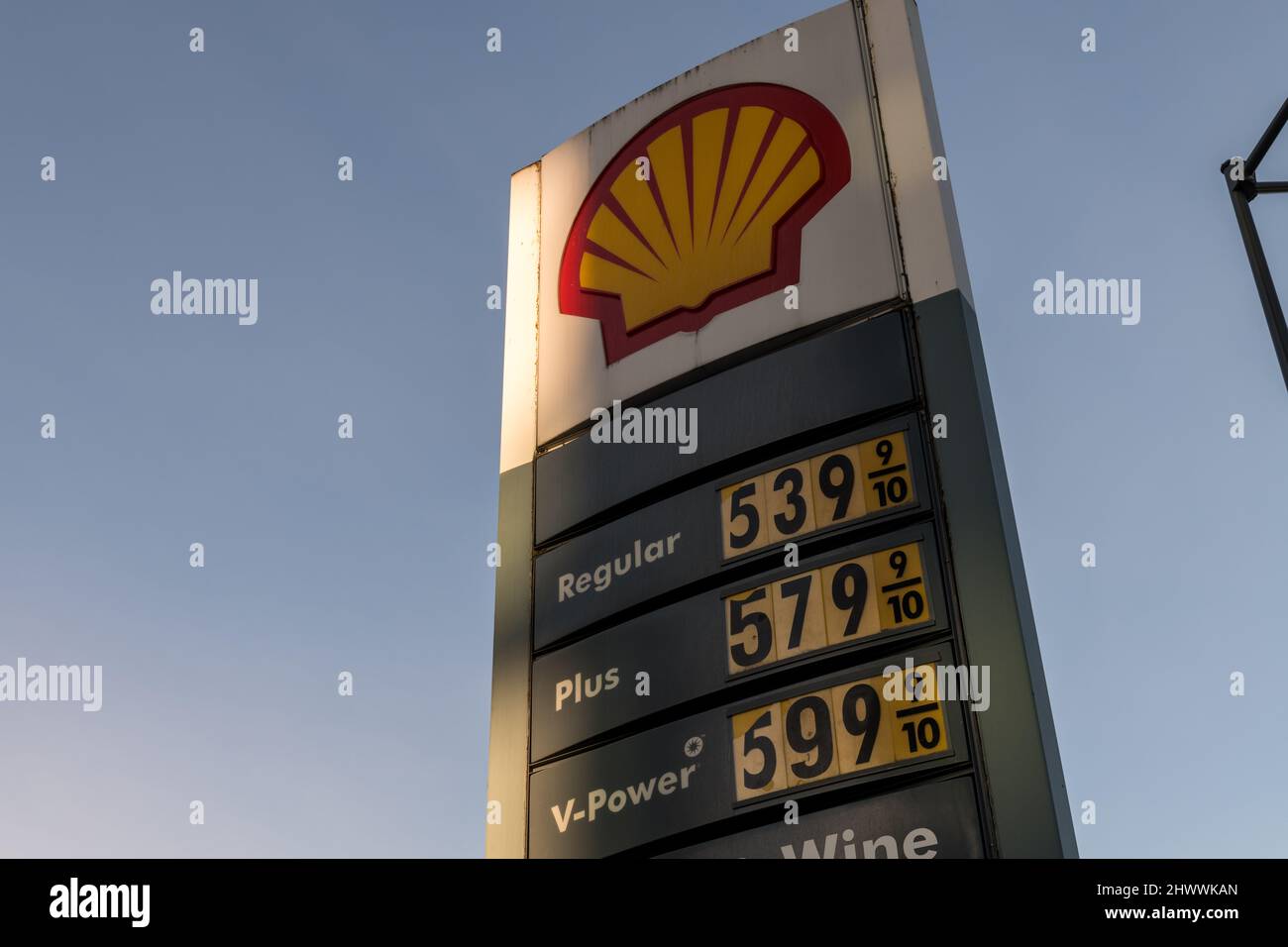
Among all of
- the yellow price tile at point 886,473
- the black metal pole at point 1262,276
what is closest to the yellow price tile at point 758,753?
the yellow price tile at point 886,473

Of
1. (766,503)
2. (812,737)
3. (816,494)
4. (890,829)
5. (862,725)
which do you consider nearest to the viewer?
(890,829)

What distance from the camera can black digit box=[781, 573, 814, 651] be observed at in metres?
7.69

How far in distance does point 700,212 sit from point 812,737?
14.4 ft

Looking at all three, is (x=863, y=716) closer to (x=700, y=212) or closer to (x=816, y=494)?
(x=816, y=494)

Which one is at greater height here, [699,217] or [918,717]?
[699,217]

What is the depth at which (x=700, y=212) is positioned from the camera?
32.8ft

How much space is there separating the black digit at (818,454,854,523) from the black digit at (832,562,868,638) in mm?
341

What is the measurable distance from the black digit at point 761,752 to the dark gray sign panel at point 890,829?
248 mm

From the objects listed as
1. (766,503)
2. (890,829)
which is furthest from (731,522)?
(890,829)

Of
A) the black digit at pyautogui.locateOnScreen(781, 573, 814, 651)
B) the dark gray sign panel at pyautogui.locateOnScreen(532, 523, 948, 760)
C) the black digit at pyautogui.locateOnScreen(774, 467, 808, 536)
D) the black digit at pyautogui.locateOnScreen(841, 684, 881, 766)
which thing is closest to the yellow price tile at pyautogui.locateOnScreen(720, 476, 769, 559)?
the black digit at pyautogui.locateOnScreen(774, 467, 808, 536)

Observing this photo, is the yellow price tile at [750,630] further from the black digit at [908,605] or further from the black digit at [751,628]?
the black digit at [908,605]
